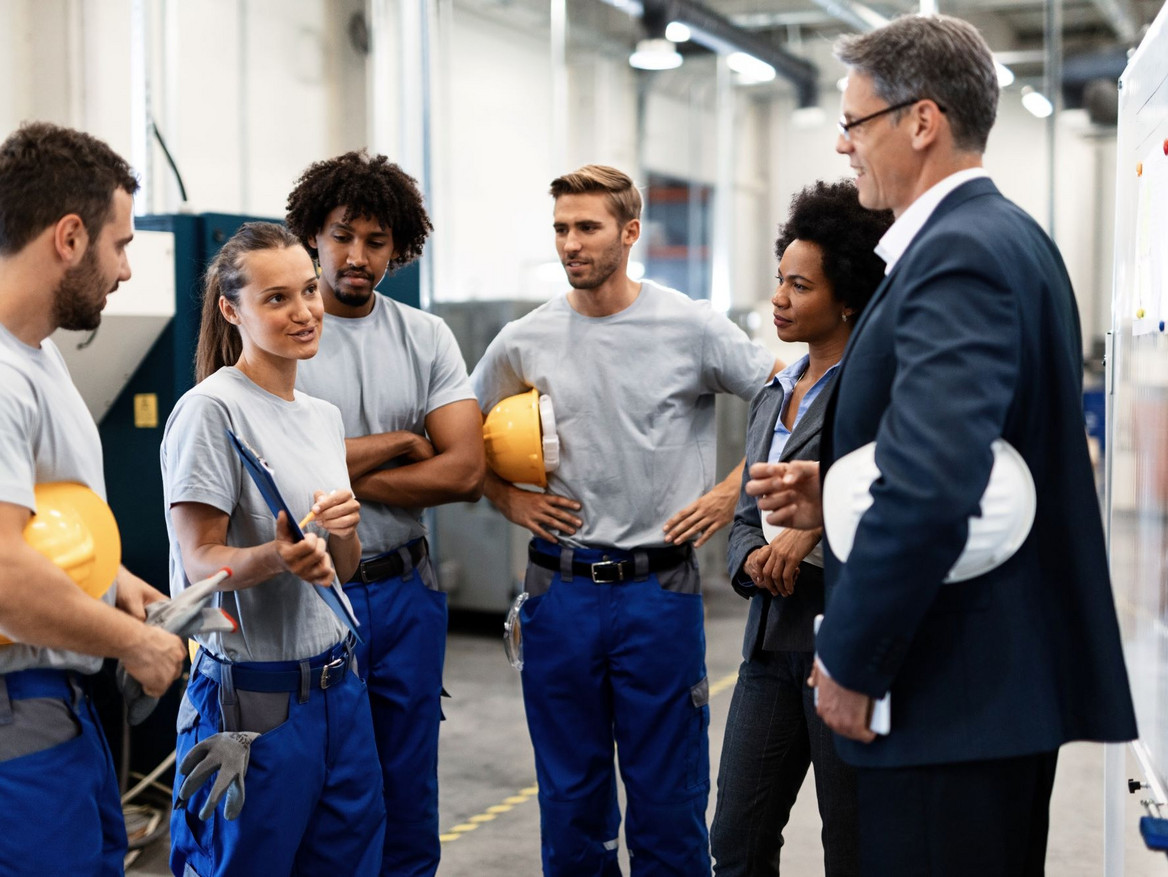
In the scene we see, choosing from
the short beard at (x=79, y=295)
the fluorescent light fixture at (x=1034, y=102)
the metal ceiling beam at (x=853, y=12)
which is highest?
the metal ceiling beam at (x=853, y=12)

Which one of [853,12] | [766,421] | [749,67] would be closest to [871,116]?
[766,421]

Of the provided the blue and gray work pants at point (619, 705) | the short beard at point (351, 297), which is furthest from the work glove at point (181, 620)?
the blue and gray work pants at point (619, 705)

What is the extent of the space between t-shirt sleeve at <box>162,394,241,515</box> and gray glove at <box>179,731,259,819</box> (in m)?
0.37

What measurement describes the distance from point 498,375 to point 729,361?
55cm

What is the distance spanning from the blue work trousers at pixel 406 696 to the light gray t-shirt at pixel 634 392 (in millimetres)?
401

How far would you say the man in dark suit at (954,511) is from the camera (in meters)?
1.33

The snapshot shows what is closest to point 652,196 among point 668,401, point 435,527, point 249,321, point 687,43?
point 687,43

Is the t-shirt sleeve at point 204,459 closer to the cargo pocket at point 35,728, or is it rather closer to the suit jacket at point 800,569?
the cargo pocket at point 35,728

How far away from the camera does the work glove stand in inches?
64.6

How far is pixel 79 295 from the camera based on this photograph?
1570 mm

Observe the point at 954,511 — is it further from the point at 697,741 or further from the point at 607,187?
the point at 607,187

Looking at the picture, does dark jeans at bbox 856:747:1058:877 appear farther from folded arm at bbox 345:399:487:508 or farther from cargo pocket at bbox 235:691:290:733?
folded arm at bbox 345:399:487:508

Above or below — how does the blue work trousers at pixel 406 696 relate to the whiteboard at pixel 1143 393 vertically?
below

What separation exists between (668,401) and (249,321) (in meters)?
1.00
